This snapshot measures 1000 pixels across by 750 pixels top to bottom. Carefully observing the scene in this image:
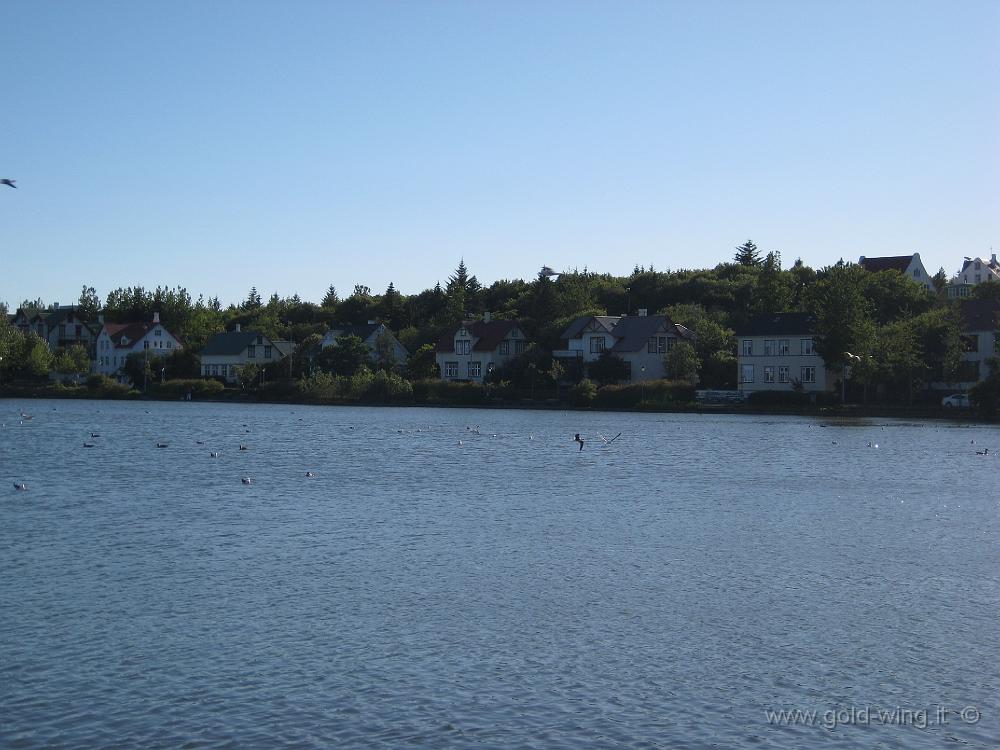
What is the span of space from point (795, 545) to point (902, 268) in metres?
113

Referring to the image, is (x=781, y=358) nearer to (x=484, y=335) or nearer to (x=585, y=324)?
(x=585, y=324)

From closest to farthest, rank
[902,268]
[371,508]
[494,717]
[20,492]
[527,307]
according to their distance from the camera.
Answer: [494,717] → [371,508] → [20,492] → [902,268] → [527,307]

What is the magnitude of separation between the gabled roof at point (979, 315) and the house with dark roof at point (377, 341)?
58.4 meters

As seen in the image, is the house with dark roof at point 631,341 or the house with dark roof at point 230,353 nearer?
the house with dark roof at point 631,341

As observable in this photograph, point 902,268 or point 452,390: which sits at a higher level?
point 902,268

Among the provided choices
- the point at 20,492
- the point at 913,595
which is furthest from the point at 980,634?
the point at 20,492

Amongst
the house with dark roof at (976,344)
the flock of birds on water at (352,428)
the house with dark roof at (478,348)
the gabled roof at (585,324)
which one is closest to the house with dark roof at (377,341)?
the house with dark roof at (478,348)

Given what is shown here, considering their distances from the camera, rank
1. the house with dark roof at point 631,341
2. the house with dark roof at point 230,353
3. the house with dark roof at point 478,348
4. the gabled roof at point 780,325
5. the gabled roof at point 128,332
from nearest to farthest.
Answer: the gabled roof at point 780,325, the house with dark roof at point 631,341, the house with dark roof at point 478,348, the house with dark roof at point 230,353, the gabled roof at point 128,332

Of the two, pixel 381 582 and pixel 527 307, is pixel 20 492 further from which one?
pixel 527 307

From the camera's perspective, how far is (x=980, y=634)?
1641 centimetres

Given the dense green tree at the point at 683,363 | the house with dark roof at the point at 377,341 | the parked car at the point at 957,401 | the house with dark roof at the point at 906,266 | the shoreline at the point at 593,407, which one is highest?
the house with dark roof at the point at 906,266

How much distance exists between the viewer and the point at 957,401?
80562mm

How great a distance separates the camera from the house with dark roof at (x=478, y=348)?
11525 cm

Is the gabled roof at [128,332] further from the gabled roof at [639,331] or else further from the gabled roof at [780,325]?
the gabled roof at [780,325]
